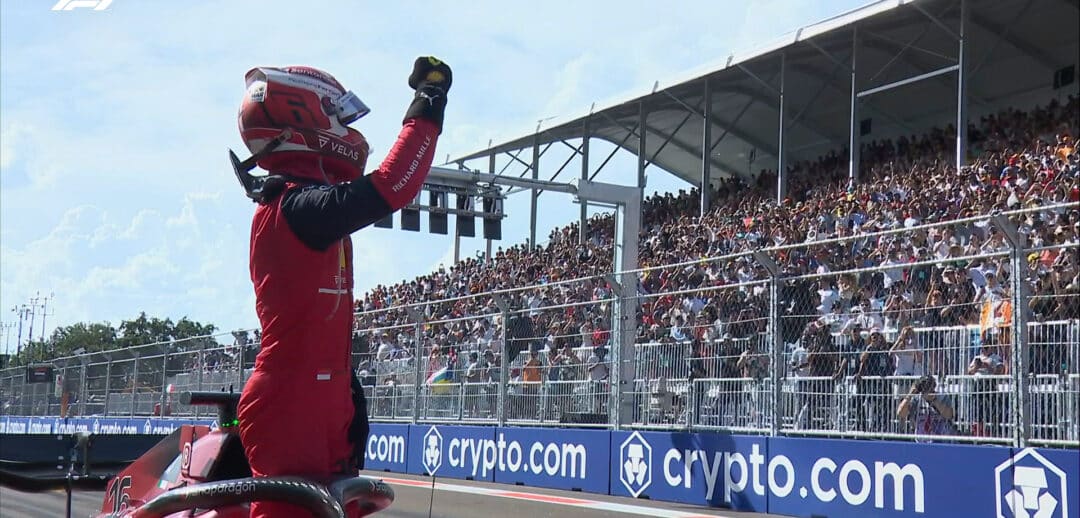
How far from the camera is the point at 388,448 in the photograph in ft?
50.5

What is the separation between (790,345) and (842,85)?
19440mm

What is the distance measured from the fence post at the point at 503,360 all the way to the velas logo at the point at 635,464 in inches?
92.0

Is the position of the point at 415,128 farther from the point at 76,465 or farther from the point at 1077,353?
the point at 1077,353

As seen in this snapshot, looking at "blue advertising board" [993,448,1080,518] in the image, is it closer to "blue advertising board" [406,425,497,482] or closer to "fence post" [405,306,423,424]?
"blue advertising board" [406,425,497,482]

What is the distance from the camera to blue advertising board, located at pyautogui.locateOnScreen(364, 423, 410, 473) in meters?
15.1

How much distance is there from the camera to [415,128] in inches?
118

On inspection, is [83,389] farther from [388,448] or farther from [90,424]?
[388,448]

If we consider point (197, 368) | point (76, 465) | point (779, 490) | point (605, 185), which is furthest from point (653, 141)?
point (76, 465)

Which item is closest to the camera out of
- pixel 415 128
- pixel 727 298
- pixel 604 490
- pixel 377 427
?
pixel 415 128

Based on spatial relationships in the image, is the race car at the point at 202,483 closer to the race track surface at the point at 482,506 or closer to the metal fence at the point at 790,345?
the race track surface at the point at 482,506

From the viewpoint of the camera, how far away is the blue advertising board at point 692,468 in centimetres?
970

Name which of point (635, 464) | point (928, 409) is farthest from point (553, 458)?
point (928, 409)

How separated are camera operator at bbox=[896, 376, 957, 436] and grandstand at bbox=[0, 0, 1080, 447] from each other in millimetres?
21

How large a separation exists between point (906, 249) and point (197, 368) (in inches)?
499
